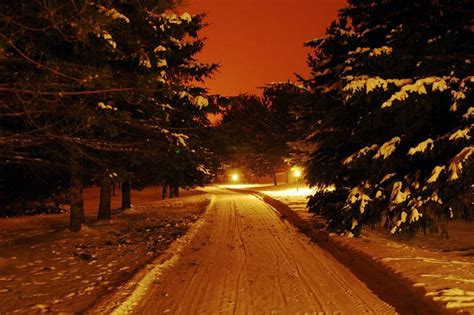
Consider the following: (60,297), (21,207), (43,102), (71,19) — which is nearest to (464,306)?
(60,297)

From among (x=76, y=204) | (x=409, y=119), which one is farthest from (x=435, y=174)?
(x=76, y=204)

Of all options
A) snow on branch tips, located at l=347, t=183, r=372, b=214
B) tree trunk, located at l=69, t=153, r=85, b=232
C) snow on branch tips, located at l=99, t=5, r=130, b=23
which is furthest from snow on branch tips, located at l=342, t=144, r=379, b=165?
tree trunk, located at l=69, t=153, r=85, b=232

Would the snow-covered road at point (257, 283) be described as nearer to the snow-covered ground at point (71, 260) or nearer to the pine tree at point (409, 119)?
the snow-covered ground at point (71, 260)

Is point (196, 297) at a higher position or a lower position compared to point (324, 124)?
lower

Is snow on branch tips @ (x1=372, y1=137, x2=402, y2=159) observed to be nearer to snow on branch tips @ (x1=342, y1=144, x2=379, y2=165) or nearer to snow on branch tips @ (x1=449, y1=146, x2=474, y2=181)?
snow on branch tips @ (x1=342, y1=144, x2=379, y2=165)

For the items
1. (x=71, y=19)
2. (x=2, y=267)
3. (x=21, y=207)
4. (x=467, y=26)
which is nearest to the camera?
(x=71, y=19)

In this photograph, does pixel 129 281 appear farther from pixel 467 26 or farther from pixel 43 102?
pixel 467 26

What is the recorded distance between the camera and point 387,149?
27.6 ft

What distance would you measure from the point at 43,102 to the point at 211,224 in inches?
353

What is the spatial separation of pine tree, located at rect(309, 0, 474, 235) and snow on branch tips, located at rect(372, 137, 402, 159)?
2 cm

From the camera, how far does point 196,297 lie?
577cm

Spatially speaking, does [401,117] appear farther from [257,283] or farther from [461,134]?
[257,283]

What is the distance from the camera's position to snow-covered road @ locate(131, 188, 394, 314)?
5.33 meters

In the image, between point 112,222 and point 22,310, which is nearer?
point 22,310
